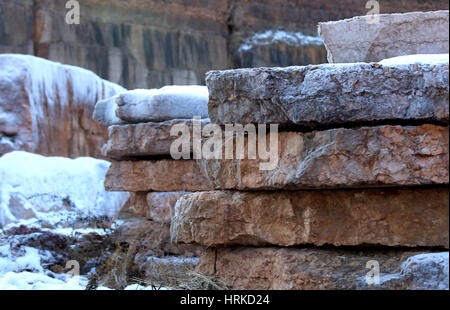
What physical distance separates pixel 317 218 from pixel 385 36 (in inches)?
39.1

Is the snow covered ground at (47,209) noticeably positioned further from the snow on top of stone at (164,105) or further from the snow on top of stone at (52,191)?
the snow on top of stone at (164,105)

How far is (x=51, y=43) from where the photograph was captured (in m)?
14.5

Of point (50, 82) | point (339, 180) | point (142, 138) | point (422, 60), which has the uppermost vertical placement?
point (50, 82)

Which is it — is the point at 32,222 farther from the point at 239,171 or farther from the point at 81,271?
the point at 239,171

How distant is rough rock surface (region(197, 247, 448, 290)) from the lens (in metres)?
2.60

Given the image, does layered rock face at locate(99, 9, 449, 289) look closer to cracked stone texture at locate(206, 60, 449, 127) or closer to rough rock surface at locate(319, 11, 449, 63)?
cracked stone texture at locate(206, 60, 449, 127)

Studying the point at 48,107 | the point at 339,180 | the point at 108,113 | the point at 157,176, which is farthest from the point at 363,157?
the point at 48,107

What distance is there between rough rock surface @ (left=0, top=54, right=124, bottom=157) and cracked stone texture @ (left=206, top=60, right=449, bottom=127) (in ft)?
23.3

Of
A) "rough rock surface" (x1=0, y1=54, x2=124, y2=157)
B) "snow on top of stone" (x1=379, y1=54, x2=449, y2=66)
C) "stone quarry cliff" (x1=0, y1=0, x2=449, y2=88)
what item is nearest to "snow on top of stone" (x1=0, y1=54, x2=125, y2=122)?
"rough rock surface" (x1=0, y1=54, x2=124, y2=157)

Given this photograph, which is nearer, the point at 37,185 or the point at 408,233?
the point at 408,233

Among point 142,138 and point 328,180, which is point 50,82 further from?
point 328,180

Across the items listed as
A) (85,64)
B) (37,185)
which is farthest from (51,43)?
(37,185)

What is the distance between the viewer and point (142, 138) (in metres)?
5.47
